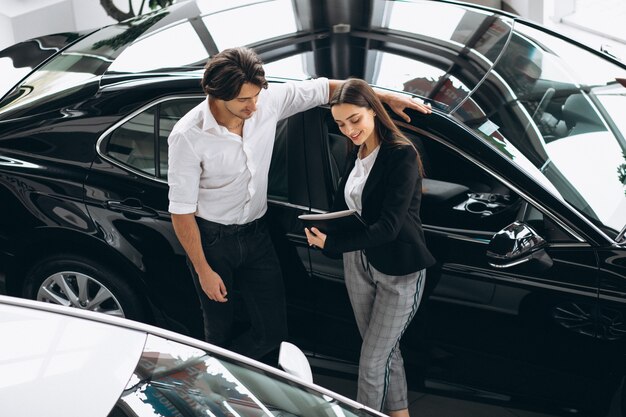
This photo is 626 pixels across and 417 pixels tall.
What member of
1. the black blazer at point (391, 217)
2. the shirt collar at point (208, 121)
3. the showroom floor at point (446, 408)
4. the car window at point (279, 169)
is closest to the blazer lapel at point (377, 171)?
the black blazer at point (391, 217)

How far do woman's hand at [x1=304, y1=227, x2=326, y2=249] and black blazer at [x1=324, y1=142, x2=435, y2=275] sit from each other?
2 centimetres

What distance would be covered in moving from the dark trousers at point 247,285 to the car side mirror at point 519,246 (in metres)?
0.87

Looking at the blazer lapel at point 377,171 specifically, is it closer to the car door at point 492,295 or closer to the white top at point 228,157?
the car door at point 492,295

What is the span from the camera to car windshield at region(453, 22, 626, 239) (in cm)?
343

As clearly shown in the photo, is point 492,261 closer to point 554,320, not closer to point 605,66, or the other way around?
point 554,320

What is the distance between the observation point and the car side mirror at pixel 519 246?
3.30m

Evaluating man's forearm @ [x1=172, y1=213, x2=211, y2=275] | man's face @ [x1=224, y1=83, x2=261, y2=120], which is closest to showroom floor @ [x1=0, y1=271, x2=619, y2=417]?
man's forearm @ [x1=172, y1=213, x2=211, y2=275]

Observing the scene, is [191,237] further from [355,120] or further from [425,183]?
[425,183]

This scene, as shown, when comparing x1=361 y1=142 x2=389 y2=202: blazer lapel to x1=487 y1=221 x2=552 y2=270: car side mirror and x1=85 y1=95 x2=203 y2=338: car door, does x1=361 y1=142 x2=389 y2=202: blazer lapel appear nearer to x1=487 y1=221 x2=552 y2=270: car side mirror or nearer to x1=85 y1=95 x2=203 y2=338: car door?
x1=487 y1=221 x2=552 y2=270: car side mirror

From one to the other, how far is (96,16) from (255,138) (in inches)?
196

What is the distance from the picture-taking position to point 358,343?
381 centimetres

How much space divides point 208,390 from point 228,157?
108 centimetres

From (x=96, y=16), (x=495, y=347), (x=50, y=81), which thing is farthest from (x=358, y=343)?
(x=96, y=16)

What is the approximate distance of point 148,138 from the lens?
12.5 feet
